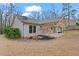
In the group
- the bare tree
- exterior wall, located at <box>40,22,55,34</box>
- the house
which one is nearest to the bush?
the house

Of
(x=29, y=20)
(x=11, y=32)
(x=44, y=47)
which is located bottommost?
(x=44, y=47)

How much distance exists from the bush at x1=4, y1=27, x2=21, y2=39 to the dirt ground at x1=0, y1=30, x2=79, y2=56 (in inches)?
1.9

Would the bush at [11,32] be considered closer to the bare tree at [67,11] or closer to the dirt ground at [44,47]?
the dirt ground at [44,47]

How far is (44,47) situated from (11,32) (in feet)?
1.27

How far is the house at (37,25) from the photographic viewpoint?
363 cm

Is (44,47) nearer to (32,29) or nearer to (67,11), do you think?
(32,29)

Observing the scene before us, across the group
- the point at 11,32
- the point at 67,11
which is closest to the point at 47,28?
the point at 67,11

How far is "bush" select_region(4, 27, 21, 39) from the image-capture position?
3637 millimetres

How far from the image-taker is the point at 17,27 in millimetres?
3637

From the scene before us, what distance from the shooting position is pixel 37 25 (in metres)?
3.63

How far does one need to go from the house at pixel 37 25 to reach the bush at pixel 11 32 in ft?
0.14

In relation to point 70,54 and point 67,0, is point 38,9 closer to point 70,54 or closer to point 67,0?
point 67,0

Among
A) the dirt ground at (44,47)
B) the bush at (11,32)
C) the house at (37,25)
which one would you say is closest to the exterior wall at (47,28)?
the house at (37,25)

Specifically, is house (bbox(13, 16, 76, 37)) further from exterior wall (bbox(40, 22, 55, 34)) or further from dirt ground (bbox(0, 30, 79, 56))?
dirt ground (bbox(0, 30, 79, 56))
